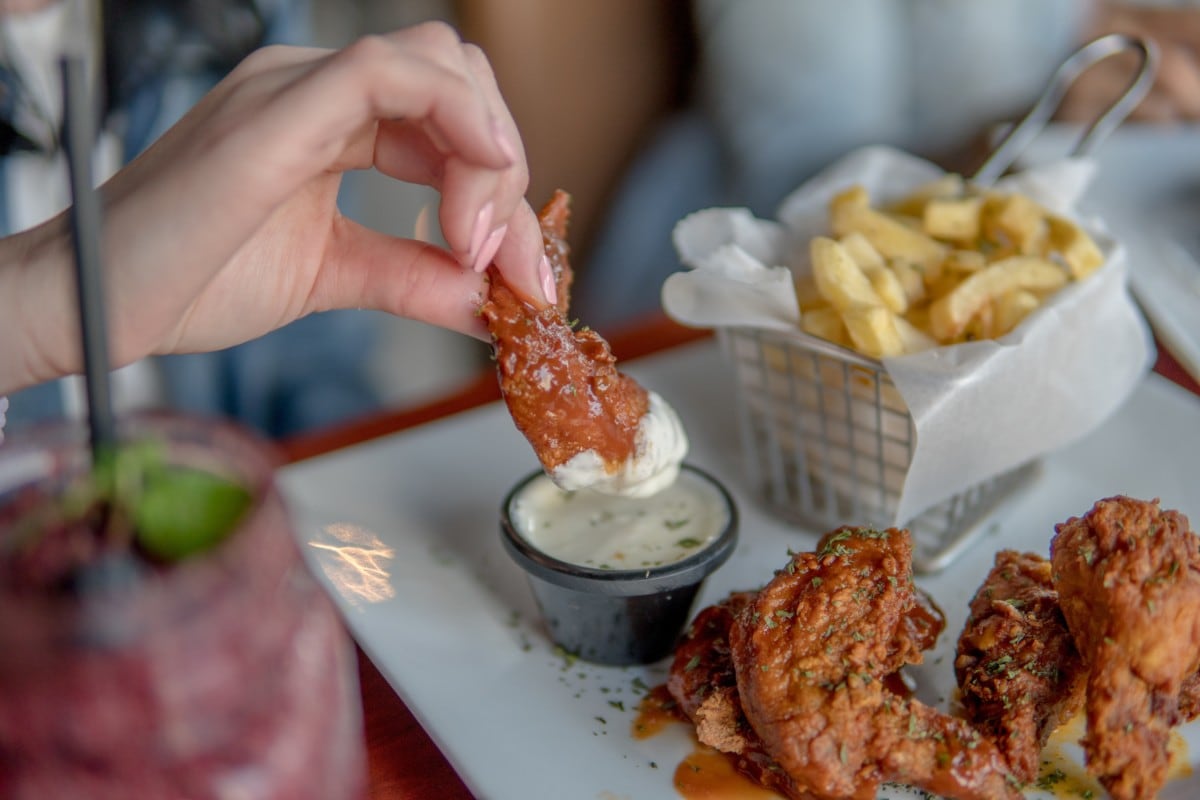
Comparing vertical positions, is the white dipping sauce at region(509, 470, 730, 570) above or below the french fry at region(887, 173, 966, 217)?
below

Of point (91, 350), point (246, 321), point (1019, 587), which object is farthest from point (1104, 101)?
point (91, 350)

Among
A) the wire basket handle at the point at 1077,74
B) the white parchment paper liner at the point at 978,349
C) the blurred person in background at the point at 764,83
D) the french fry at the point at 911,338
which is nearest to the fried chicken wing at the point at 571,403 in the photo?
the white parchment paper liner at the point at 978,349

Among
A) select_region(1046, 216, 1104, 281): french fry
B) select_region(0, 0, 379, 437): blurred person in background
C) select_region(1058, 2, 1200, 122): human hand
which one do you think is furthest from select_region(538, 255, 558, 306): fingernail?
select_region(1058, 2, 1200, 122): human hand

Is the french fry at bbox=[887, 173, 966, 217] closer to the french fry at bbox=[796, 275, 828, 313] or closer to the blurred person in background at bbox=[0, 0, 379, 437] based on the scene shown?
the french fry at bbox=[796, 275, 828, 313]

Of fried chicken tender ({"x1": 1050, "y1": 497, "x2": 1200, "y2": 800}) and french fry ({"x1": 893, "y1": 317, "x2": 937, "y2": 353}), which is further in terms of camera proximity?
french fry ({"x1": 893, "y1": 317, "x2": 937, "y2": 353})

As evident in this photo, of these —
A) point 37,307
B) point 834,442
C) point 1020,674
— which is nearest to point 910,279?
point 834,442

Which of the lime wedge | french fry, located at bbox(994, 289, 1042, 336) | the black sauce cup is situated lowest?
the black sauce cup

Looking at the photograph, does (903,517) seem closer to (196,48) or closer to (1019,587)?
(1019,587)
